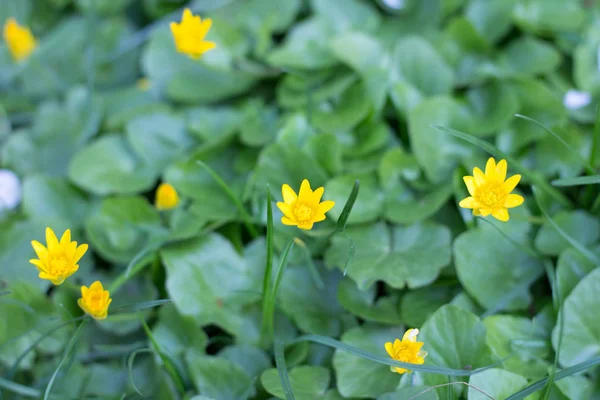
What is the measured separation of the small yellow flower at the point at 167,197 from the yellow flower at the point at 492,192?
743mm

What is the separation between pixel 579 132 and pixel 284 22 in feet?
2.97

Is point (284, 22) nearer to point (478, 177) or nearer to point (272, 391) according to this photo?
point (478, 177)

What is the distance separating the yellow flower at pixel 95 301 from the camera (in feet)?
3.21

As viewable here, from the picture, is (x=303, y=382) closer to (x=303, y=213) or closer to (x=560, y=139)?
(x=303, y=213)

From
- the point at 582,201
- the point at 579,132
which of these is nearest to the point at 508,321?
the point at 582,201

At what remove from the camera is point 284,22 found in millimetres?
1708

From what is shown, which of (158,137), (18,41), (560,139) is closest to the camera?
(560,139)

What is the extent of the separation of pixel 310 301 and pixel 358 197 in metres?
0.27

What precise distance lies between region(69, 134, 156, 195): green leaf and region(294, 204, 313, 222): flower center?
68 cm

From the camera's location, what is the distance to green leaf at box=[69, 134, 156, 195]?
1.52 metres

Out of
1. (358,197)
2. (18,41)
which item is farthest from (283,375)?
(18,41)

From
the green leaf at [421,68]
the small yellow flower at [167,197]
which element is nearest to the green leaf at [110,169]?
the small yellow flower at [167,197]

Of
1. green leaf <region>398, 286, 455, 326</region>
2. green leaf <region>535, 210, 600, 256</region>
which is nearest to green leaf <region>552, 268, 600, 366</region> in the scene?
Result: green leaf <region>535, 210, 600, 256</region>

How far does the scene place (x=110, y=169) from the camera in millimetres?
1579
